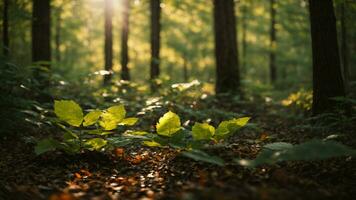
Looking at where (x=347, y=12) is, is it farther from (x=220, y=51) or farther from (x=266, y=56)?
(x=266, y=56)

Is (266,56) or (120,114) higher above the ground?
(266,56)

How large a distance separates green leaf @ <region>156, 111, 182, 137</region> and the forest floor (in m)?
0.40

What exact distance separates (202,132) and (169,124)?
46 centimetres

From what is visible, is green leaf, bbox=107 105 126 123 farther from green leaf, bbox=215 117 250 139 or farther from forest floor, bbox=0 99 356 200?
green leaf, bbox=215 117 250 139

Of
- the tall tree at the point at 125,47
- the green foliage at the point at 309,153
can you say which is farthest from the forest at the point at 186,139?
the tall tree at the point at 125,47

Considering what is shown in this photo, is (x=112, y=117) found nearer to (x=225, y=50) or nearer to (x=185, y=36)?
(x=225, y=50)

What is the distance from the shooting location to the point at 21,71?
726 centimetres

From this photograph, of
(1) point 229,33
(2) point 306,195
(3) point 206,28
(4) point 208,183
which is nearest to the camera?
(2) point 306,195

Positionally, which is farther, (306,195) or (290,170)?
(290,170)

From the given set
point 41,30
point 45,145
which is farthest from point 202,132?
point 41,30

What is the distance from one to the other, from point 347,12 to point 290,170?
6.45 meters

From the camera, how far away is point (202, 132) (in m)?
5.18

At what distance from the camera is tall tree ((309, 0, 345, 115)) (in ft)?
22.8

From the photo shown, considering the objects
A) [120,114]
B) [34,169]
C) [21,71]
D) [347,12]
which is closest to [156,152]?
[120,114]
